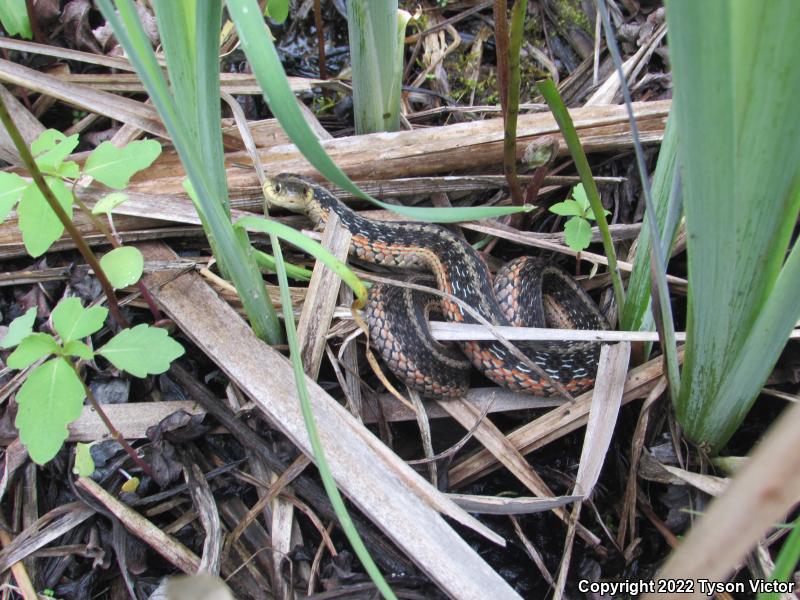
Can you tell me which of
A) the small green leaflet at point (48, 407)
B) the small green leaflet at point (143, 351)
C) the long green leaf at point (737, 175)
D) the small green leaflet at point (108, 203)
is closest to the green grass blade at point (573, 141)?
the long green leaf at point (737, 175)

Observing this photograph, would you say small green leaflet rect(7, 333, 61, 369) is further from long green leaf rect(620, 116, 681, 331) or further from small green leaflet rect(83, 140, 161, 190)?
long green leaf rect(620, 116, 681, 331)

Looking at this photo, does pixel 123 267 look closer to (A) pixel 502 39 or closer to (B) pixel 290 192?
(B) pixel 290 192

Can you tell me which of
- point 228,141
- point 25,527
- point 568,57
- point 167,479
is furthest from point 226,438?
point 568,57

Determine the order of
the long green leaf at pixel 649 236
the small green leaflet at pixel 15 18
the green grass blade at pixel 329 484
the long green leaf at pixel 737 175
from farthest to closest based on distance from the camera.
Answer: the small green leaflet at pixel 15 18 < the long green leaf at pixel 649 236 < the green grass blade at pixel 329 484 < the long green leaf at pixel 737 175

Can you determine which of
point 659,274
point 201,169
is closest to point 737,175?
point 659,274

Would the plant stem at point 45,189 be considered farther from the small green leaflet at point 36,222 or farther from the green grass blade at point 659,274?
the green grass blade at point 659,274

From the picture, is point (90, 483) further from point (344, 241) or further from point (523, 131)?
point (523, 131)

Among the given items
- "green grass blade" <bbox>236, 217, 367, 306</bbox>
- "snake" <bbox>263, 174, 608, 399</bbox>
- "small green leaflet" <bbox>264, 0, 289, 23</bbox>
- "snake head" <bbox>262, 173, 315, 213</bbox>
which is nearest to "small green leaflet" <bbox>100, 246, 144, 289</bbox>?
"green grass blade" <bbox>236, 217, 367, 306</bbox>
